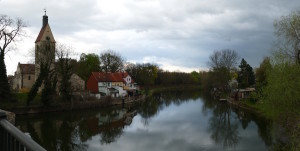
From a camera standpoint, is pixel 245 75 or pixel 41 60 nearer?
pixel 41 60

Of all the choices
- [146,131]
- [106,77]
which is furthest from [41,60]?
[146,131]

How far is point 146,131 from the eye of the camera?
24766 millimetres

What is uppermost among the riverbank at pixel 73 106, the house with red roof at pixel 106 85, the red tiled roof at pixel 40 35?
the red tiled roof at pixel 40 35

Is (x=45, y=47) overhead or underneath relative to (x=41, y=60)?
overhead

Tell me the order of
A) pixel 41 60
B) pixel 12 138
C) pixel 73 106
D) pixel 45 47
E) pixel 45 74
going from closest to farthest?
pixel 12 138 → pixel 45 74 → pixel 73 106 → pixel 41 60 → pixel 45 47

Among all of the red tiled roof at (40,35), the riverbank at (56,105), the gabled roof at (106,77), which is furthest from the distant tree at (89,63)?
the riverbank at (56,105)

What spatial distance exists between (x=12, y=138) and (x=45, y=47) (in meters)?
40.7

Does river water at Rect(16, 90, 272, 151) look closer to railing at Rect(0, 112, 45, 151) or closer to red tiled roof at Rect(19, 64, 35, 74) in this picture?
railing at Rect(0, 112, 45, 151)

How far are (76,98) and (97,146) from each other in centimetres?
Answer: 2032

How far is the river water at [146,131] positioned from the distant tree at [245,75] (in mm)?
19969

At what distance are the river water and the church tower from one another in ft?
32.7

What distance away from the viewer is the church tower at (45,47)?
39281 millimetres

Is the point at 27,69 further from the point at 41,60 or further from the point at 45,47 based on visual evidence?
the point at 41,60

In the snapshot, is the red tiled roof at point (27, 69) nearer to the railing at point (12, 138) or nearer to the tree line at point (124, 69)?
the tree line at point (124, 69)
